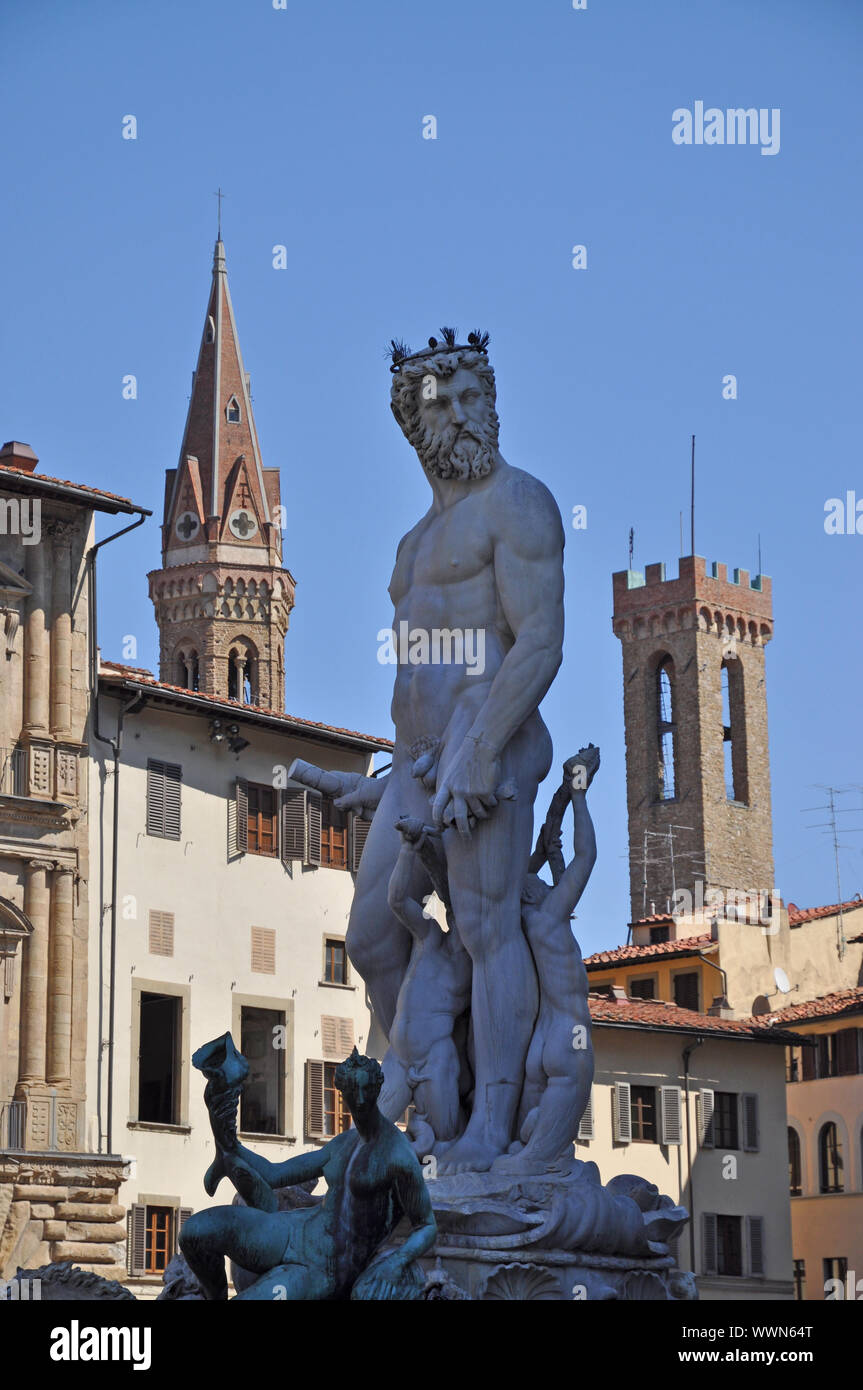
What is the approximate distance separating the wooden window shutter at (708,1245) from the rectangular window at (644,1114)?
6.80 feet

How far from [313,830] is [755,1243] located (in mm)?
13346

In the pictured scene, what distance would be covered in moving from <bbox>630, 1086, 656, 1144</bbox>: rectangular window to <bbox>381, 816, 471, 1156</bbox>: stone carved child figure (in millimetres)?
39729

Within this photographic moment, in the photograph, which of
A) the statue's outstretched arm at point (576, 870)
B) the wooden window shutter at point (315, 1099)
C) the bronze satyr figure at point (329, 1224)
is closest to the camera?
the bronze satyr figure at point (329, 1224)

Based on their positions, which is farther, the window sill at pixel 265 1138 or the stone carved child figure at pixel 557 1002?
the window sill at pixel 265 1138

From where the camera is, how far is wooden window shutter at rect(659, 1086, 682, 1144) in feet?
163

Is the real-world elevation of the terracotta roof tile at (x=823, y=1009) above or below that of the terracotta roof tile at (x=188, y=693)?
below

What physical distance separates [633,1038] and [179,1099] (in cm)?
1182

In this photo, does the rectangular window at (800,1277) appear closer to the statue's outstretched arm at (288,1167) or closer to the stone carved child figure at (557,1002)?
the stone carved child figure at (557,1002)

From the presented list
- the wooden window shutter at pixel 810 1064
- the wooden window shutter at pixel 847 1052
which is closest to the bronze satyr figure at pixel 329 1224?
the wooden window shutter at pixel 847 1052

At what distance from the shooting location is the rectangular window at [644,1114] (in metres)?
49.4

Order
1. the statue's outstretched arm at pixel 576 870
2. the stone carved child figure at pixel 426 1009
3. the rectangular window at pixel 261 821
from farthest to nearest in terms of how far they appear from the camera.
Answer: the rectangular window at pixel 261 821
the statue's outstretched arm at pixel 576 870
the stone carved child figure at pixel 426 1009

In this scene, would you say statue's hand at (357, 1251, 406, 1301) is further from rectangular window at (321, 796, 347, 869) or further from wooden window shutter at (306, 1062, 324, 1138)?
rectangular window at (321, 796, 347, 869)

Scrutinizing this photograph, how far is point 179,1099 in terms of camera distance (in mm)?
40625
